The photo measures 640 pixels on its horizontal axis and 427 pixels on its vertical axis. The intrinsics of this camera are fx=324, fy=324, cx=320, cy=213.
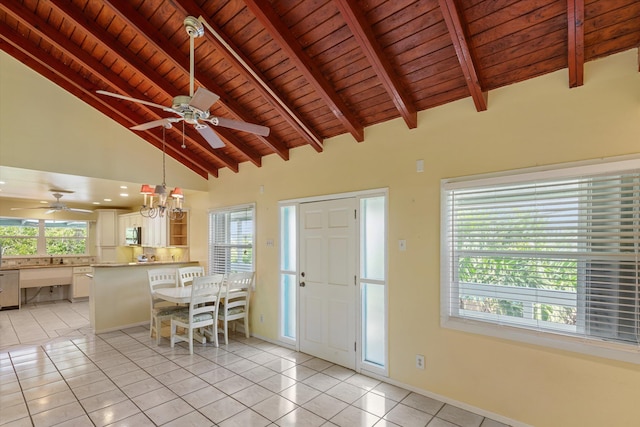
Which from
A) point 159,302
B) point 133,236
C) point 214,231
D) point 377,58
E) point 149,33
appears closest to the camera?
point 377,58

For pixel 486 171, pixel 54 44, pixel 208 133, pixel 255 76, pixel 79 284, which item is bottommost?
pixel 79 284

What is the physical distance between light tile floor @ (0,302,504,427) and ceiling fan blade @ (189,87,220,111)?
2.59 metres

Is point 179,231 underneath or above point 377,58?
underneath

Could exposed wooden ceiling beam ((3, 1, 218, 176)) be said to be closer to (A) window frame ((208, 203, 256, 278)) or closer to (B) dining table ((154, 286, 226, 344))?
(A) window frame ((208, 203, 256, 278))

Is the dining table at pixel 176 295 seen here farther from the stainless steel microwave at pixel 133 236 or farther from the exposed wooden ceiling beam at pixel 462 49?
the exposed wooden ceiling beam at pixel 462 49

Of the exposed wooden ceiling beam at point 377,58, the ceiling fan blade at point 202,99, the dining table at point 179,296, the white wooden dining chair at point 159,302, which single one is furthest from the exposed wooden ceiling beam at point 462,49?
the white wooden dining chair at point 159,302

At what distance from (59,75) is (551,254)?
20.3 feet

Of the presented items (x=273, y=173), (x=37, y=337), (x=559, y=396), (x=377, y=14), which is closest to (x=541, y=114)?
(x=377, y=14)

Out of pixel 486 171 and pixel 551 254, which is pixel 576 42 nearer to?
pixel 486 171

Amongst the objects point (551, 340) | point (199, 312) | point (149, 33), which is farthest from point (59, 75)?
point (551, 340)

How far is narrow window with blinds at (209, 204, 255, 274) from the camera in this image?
534 centimetres

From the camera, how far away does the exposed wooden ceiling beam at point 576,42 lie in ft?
6.55

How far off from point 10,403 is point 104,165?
3191 mm

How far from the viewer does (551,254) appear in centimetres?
254
